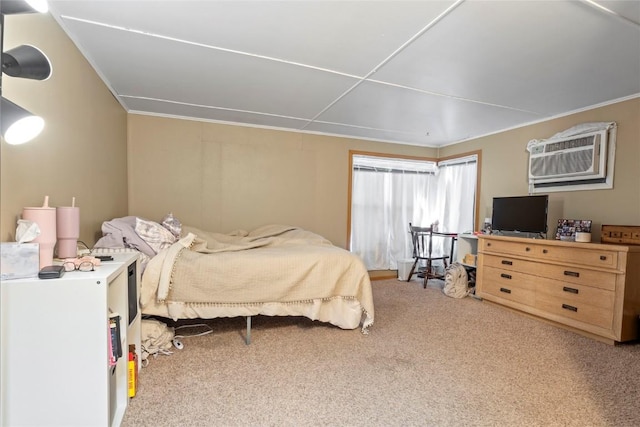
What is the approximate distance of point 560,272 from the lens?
279 centimetres

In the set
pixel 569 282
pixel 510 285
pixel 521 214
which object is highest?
pixel 521 214

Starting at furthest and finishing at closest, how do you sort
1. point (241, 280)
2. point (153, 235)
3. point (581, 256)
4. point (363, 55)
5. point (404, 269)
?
point (404, 269) < point (581, 256) < point (153, 235) < point (241, 280) < point (363, 55)

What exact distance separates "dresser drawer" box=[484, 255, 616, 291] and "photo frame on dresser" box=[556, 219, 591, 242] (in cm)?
36

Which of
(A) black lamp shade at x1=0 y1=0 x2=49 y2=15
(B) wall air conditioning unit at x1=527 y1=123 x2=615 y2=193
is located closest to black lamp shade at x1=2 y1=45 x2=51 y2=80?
(A) black lamp shade at x1=0 y1=0 x2=49 y2=15

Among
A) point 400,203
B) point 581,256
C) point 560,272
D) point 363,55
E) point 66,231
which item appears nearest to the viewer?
point 66,231

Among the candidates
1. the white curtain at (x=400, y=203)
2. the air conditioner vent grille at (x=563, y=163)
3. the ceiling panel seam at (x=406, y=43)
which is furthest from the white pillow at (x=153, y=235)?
the air conditioner vent grille at (x=563, y=163)

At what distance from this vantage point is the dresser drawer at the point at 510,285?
3.03 meters

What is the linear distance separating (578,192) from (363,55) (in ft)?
8.95

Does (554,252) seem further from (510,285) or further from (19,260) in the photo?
(19,260)

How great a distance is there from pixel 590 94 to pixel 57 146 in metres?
4.04

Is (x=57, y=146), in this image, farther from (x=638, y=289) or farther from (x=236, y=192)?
(x=638, y=289)

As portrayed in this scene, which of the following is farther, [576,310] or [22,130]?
[576,310]

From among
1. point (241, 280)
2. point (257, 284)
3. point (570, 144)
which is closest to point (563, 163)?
point (570, 144)

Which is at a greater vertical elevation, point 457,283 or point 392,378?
point 457,283
